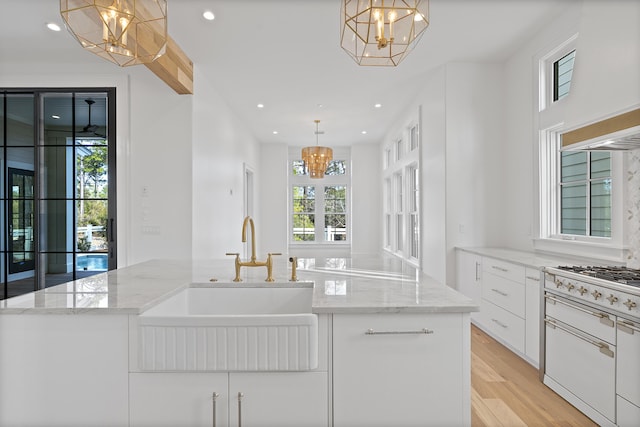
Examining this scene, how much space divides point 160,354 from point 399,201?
6455mm

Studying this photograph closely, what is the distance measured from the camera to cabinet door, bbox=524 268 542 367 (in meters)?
2.69

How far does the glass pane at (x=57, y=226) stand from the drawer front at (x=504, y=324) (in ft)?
14.6

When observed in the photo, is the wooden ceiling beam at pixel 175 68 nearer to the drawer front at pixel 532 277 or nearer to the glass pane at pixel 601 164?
the drawer front at pixel 532 277

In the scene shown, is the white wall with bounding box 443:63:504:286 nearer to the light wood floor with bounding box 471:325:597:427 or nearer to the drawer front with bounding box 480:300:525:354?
the drawer front with bounding box 480:300:525:354

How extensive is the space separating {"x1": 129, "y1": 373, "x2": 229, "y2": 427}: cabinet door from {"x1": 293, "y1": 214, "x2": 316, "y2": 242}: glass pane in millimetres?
7900

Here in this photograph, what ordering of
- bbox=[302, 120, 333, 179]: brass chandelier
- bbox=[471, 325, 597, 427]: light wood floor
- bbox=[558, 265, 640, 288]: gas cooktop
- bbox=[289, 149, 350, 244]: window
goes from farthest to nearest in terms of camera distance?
bbox=[289, 149, 350, 244]: window < bbox=[302, 120, 333, 179]: brass chandelier < bbox=[471, 325, 597, 427]: light wood floor < bbox=[558, 265, 640, 288]: gas cooktop

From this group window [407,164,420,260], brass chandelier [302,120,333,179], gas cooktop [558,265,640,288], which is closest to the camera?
gas cooktop [558,265,640,288]

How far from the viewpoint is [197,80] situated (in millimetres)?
4207

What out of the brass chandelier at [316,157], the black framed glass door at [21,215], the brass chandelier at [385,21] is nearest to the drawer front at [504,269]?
the brass chandelier at [385,21]

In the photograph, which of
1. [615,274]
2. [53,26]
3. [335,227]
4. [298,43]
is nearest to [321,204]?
[335,227]

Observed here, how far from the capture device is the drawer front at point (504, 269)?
2.92 metres

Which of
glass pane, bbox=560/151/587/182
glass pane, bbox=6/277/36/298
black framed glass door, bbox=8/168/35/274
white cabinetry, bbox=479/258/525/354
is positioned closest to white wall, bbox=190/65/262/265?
black framed glass door, bbox=8/168/35/274

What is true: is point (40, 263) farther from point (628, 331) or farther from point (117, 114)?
point (628, 331)

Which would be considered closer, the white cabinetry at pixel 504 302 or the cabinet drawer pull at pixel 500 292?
the white cabinetry at pixel 504 302
